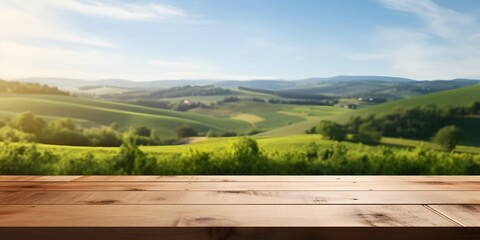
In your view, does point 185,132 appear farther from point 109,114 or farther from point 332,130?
point 332,130

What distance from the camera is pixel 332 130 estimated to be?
4.52 meters

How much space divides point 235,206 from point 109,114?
4170 mm

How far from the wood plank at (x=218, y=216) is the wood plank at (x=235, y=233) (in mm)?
13

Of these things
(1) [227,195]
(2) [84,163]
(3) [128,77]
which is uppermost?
(3) [128,77]

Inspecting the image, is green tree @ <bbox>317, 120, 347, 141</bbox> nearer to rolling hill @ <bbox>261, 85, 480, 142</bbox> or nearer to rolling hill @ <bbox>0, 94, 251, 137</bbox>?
rolling hill @ <bbox>261, 85, 480, 142</bbox>

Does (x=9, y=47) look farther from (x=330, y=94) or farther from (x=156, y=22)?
(x=330, y=94)

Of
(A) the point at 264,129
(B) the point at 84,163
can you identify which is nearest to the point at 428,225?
(B) the point at 84,163

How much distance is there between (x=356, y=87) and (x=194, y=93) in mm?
1865

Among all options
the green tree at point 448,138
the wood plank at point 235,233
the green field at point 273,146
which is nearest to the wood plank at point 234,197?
the wood plank at point 235,233

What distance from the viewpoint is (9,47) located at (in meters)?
4.98

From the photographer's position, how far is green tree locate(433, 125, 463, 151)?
4.42 meters

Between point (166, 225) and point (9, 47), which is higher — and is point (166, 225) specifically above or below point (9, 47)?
below

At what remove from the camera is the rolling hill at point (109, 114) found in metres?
4.80

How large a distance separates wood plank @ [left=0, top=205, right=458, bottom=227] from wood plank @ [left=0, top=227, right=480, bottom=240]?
1cm
